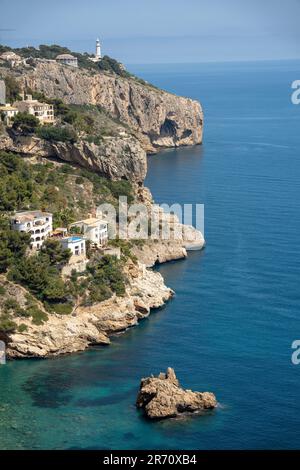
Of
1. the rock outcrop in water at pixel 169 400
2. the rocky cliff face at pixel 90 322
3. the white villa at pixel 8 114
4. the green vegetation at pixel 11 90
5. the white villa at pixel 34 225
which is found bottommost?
the rock outcrop in water at pixel 169 400

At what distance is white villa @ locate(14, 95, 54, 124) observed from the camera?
6569 centimetres

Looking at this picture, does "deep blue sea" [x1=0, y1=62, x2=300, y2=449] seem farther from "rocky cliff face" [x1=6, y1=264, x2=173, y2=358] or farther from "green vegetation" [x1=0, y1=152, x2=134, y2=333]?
"green vegetation" [x1=0, y1=152, x2=134, y2=333]

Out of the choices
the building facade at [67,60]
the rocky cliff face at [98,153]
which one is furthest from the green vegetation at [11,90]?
the building facade at [67,60]

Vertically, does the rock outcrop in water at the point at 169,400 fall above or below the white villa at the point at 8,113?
below

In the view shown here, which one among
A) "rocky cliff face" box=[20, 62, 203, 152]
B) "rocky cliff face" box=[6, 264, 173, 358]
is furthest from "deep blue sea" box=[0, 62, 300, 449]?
"rocky cliff face" box=[20, 62, 203, 152]

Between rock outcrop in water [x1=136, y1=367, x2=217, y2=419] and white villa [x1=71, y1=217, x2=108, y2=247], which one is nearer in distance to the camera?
rock outcrop in water [x1=136, y1=367, x2=217, y2=419]


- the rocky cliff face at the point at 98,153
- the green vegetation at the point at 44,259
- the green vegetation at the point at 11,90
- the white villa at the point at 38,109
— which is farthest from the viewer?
the green vegetation at the point at 11,90

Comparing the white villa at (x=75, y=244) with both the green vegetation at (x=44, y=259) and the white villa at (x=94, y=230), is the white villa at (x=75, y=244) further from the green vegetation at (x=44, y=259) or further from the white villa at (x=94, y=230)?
the white villa at (x=94, y=230)

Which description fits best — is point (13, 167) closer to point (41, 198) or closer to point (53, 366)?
point (41, 198)

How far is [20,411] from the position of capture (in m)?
41.4

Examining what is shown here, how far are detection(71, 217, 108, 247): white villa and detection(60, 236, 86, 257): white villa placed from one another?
1.64 m

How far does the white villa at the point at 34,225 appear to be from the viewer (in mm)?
51781

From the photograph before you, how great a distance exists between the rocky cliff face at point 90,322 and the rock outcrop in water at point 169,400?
715cm

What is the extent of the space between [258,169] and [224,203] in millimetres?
14583
